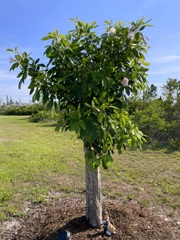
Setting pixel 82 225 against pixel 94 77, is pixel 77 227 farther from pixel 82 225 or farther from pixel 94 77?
pixel 94 77

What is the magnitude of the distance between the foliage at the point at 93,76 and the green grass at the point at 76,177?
43 centimetres

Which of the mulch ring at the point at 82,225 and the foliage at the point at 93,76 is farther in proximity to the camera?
the mulch ring at the point at 82,225

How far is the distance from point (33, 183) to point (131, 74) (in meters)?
2.49

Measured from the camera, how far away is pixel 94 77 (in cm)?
138

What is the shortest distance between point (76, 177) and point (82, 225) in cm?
160

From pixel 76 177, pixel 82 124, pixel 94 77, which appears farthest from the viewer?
pixel 76 177

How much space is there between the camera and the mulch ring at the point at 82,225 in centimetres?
188

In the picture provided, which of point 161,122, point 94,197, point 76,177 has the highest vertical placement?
point 161,122

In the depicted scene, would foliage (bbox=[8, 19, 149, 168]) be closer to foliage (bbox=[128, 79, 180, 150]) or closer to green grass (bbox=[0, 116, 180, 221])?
green grass (bbox=[0, 116, 180, 221])

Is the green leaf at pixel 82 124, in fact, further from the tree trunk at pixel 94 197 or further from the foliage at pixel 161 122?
the foliage at pixel 161 122

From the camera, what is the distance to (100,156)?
158cm

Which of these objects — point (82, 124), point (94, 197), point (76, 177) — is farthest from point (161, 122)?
point (82, 124)

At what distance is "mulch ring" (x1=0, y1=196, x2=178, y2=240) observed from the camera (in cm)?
188

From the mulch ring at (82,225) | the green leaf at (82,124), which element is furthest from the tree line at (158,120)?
the green leaf at (82,124)
